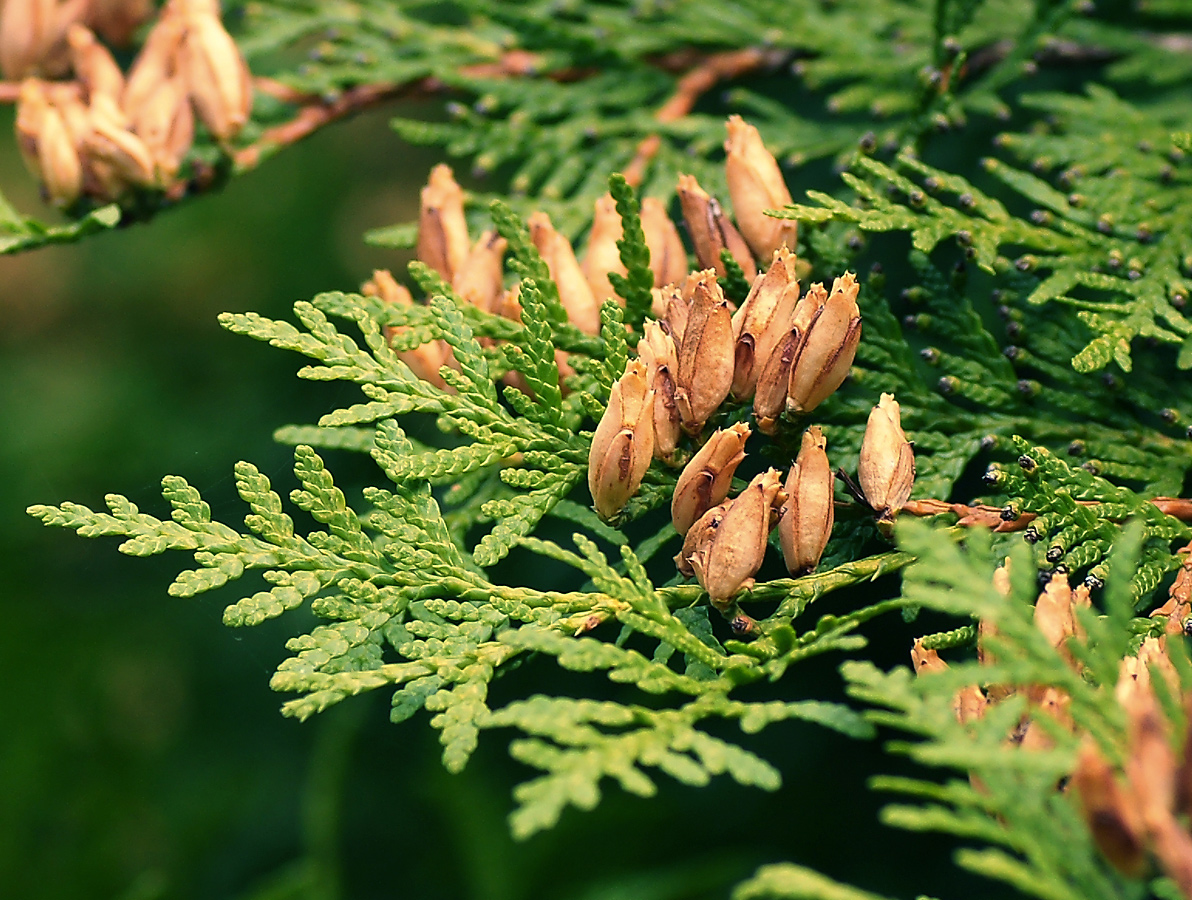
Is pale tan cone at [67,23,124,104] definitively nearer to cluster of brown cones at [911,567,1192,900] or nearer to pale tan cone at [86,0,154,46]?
pale tan cone at [86,0,154,46]

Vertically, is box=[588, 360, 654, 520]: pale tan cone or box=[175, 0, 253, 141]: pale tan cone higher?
box=[175, 0, 253, 141]: pale tan cone

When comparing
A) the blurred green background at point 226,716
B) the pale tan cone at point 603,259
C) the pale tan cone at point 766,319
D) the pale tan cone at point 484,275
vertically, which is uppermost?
the pale tan cone at point 766,319

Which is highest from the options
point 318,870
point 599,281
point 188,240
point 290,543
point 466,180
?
point 599,281

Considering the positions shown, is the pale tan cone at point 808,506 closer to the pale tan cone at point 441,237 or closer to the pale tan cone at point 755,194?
the pale tan cone at point 755,194

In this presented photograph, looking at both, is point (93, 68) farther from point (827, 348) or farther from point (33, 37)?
point (827, 348)

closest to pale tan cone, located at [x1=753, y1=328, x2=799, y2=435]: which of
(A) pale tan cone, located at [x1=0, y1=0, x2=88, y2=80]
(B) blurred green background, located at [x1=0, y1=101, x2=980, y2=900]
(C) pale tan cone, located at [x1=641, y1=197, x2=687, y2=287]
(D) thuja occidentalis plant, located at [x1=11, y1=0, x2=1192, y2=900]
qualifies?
(D) thuja occidentalis plant, located at [x1=11, y1=0, x2=1192, y2=900]

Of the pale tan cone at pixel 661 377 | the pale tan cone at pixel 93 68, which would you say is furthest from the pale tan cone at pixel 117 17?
the pale tan cone at pixel 661 377

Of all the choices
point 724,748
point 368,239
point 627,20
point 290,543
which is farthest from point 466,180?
point 724,748

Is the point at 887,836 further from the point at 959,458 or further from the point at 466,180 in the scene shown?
the point at 466,180
